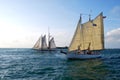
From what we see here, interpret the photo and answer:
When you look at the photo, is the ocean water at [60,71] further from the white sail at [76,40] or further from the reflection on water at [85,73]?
the white sail at [76,40]

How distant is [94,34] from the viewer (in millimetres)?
70562

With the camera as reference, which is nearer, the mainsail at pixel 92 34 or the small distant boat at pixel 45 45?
the mainsail at pixel 92 34

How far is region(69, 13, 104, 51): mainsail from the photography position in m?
69.9

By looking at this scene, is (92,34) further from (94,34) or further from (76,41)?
(76,41)

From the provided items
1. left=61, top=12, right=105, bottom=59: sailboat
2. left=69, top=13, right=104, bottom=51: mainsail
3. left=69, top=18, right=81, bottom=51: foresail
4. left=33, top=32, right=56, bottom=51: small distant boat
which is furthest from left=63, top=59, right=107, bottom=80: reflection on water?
left=33, top=32, right=56, bottom=51: small distant boat


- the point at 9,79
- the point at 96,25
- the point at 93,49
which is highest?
the point at 96,25

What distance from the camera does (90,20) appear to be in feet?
238

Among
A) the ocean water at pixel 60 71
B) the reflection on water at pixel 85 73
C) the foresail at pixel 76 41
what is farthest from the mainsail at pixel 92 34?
the reflection on water at pixel 85 73

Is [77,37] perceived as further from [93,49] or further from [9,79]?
[9,79]

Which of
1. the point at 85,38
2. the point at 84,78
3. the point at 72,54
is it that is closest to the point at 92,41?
the point at 85,38

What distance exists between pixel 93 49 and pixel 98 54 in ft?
13.8

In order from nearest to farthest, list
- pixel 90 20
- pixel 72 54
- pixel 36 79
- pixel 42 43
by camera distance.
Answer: pixel 36 79
pixel 72 54
pixel 90 20
pixel 42 43

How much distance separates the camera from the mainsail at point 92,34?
229 feet

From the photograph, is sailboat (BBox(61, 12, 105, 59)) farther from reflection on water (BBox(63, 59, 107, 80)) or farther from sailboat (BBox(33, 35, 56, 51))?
sailboat (BBox(33, 35, 56, 51))
